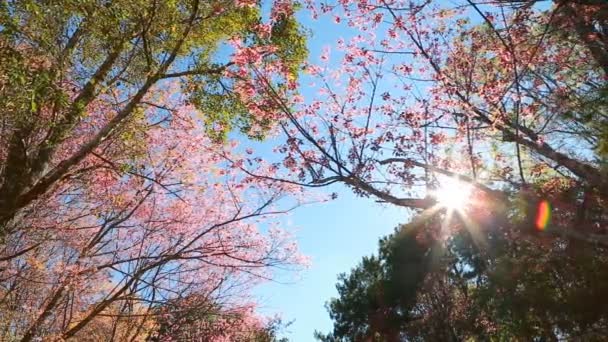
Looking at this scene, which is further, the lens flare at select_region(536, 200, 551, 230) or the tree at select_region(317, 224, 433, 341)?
the tree at select_region(317, 224, 433, 341)

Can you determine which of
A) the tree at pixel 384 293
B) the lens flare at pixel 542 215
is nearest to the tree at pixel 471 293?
the tree at pixel 384 293

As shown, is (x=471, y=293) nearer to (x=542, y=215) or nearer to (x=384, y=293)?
(x=384, y=293)

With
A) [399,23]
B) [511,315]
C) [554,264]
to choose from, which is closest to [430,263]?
[511,315]

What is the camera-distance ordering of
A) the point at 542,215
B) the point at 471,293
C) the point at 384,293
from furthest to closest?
the point at 384,293 → the point at 471,293 → the point at 542,215

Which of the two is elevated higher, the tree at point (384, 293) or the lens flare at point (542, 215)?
the tree at point (384, 293)

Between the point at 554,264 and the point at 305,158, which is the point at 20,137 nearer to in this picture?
the point at 305,158

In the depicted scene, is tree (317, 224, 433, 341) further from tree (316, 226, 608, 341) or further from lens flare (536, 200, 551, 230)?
lens flare (536, 200, 551, 230)

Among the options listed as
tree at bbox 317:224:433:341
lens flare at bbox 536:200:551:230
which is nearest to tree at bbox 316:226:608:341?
tree at bbox 317:224:433:341

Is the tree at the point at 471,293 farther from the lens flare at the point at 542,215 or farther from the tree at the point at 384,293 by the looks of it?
the lens flare at the point at 542,215

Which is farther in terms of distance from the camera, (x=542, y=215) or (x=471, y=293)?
(x=471, y=293)

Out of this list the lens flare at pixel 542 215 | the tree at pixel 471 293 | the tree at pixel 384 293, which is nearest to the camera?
the lens flare at pixel 542 215

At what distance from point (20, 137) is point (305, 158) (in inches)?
128

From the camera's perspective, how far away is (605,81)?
5672 millimetres

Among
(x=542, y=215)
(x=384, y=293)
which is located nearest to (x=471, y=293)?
(x=384, y=293)
